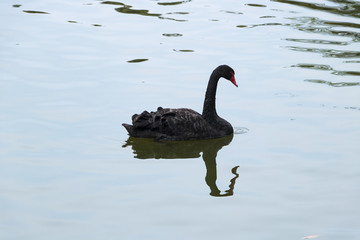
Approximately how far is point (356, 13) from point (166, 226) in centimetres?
996

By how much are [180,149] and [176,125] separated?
0.98 ft

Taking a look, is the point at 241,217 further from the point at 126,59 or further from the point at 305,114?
the point at 126,59

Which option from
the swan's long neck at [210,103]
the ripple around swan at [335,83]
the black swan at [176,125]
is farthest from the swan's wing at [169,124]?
the ripple around swan at [335,83]

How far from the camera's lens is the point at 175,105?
9.45 metres

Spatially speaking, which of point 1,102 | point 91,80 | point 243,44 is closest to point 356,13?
point 243,44

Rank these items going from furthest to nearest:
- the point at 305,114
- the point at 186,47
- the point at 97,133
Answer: the point at 186,47 → the point at 305,114 → the point at 97,133

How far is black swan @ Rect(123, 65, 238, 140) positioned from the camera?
848cm

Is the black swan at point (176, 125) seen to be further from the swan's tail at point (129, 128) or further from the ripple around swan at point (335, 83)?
the ripple around swan at point (335, 83)

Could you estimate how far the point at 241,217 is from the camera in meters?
6.31

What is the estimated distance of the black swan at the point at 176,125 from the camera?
8477 mm

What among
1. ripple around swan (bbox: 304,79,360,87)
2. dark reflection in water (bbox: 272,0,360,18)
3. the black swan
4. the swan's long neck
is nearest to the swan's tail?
the black swan

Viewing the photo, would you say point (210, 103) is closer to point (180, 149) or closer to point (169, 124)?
point (169, 124)

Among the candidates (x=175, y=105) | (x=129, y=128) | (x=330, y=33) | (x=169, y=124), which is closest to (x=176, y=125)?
(x=169, y=124)

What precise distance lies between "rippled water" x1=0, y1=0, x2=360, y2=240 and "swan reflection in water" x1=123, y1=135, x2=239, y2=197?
21 millimetres
